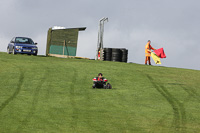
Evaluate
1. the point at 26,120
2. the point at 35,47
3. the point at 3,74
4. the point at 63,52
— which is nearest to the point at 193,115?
the point at 26,120

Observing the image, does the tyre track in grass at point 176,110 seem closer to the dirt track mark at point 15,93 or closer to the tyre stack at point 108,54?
the dirt track mark at point 15,93

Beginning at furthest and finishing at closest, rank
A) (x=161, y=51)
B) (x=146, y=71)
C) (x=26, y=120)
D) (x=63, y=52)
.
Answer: (x=63, y=52)
(x=161, y=51)
(x=146, y=71)
(x=26, y=120)

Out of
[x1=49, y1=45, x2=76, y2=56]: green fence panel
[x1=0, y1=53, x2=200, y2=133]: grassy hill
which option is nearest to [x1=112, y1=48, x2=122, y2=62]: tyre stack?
[x1=49, y1=45, x2=76, y2=56]: green fence panel

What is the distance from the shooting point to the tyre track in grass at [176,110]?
1246 cm

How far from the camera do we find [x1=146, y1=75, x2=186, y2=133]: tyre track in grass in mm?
12464

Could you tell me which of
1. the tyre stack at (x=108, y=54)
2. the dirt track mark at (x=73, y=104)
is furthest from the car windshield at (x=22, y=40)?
the dirt track mark at (x=73, y=104)

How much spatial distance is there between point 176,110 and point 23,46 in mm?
21477

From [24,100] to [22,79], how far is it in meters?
6.04

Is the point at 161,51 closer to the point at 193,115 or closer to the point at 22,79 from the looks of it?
the point at 22,79

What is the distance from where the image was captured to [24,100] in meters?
16.2

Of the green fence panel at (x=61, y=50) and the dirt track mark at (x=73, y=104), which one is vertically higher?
the green fence panel at (x=61, y=50)

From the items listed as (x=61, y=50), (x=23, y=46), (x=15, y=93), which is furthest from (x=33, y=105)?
(x=61, y=50)

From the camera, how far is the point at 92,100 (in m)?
16.7

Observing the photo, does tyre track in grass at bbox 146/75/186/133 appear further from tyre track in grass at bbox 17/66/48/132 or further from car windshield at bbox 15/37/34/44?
car windshield at bbox 15/37/34/44
